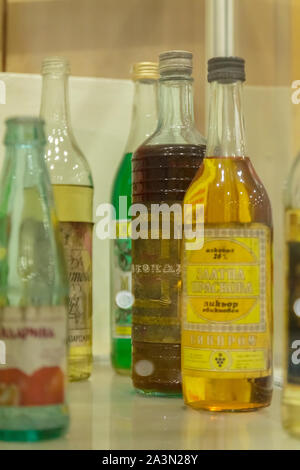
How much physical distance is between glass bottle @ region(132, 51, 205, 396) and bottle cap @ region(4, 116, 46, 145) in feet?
0.70

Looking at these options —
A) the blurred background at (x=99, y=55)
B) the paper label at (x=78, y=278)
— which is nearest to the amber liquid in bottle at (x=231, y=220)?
the paper label at (x=78, y=278)

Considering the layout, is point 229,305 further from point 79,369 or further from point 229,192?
point 79,369

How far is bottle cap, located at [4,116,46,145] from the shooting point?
22.4 inches

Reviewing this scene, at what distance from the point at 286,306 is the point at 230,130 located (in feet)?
0.68

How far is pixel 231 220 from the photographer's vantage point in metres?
0.68

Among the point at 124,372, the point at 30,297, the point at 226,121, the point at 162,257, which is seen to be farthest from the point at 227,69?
the point at 124,372

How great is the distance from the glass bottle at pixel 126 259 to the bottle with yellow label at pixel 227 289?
0.26 meters

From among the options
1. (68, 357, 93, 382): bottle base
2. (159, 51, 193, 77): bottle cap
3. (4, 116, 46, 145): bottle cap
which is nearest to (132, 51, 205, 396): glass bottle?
(159, 51, 193, 77): bottle cap

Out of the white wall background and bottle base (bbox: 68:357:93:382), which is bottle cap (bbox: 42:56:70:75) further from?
bottle base (bbox: 68:357:93:382)
